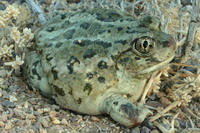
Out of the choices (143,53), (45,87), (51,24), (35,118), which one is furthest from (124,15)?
(35,118)

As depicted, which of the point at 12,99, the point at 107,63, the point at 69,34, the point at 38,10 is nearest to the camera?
the point at 107,63

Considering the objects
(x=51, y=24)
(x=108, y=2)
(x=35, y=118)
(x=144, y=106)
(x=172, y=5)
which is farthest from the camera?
(x=108, y=2)

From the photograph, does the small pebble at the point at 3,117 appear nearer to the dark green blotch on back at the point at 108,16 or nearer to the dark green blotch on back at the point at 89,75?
the dark green blotch on back at the point at 89,75

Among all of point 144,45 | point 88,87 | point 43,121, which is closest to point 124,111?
point 88,87

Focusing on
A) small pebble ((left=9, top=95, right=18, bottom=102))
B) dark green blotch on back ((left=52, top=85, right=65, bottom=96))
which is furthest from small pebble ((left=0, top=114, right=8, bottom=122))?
dark green blotch on back ((left=52, top=85, right=65, bottom=96))

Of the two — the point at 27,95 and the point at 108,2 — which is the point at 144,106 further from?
the point at 108,2

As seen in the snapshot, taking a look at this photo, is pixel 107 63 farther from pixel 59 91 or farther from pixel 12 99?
pixel 12 99

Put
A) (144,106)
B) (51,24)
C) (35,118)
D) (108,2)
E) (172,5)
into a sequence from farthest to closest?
(108,2) → (172,5) → (51,24) → (144,106) → (35,118)
